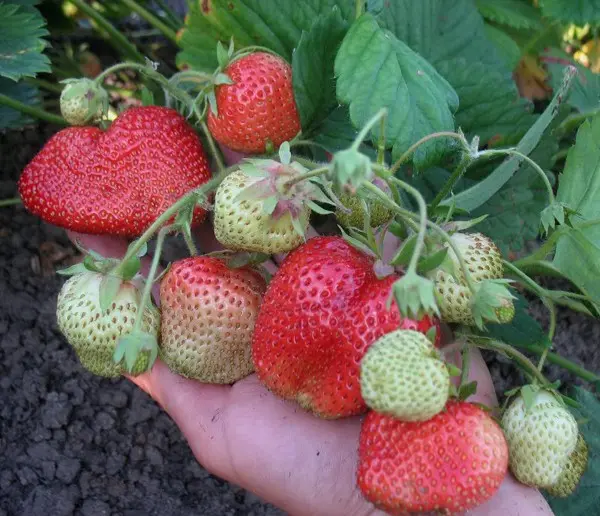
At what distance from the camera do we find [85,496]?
1.52 metres

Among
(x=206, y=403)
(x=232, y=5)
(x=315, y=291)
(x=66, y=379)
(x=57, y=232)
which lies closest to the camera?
(x=315, y=291)

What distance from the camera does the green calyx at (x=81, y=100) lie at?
4.05 ft

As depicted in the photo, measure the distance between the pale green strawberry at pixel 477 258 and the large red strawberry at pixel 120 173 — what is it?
46cm

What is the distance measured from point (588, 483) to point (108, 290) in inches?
38.2

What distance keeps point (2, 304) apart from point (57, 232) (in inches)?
8.3

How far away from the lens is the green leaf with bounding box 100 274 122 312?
1.04 m

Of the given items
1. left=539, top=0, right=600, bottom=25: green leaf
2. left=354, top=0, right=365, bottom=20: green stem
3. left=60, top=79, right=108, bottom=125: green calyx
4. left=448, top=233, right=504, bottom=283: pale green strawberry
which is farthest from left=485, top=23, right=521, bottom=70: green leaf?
left=60, top=79, right=108, bottom=125: green calyx

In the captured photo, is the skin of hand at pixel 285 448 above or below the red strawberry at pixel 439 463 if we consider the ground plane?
below

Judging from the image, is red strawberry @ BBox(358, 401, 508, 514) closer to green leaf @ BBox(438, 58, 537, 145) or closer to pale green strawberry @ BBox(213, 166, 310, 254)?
Answer: pale green strawberry @ BBox(213, 166, 310, 254)

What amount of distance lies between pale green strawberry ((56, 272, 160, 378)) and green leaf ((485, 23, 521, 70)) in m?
1.11

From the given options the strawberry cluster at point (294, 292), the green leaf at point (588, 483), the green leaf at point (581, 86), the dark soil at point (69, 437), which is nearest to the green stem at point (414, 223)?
the strawberry cluster at point (294, 292)

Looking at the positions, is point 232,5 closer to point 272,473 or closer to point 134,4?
point 134,4

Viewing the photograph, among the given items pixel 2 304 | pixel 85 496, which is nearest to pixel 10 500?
pixel 85 496

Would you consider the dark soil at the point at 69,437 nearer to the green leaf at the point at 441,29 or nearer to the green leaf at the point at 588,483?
the green leaf at the point at 588,483
